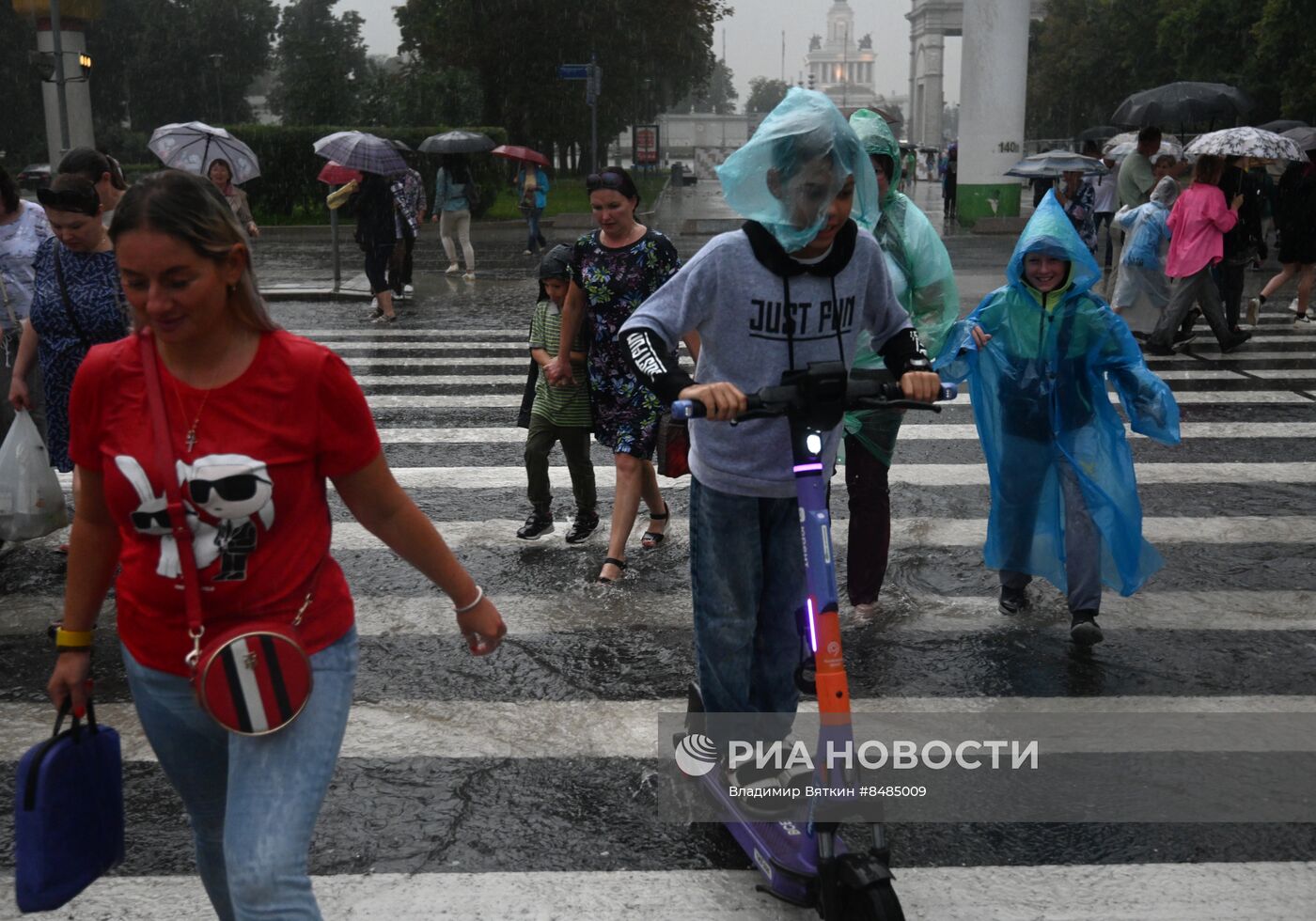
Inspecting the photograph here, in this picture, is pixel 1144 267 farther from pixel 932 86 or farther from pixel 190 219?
pixel 932 86

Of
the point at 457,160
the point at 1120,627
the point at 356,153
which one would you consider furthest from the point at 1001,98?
the point at 1120,627

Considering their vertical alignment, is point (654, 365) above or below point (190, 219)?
below

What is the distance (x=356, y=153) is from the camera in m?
14.5

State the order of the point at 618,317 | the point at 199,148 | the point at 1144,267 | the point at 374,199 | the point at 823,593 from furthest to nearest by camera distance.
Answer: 1. the point at 374,199
2. the point at 199,148
3. the point at 1144,267
4. the point at 618,317
5. the point at 823,593

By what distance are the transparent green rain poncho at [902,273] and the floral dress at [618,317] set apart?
3.13 ft

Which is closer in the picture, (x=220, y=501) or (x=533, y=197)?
(x=220, y=501)

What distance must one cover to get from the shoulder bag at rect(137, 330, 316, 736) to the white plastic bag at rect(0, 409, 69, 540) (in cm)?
357

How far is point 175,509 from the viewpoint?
2359mm

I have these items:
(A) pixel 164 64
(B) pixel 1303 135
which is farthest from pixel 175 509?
(A) pixel 164 64

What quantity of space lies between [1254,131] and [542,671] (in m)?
11.2

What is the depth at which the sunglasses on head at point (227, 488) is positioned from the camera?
2.37 meters

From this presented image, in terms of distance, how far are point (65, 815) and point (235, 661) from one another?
0.48 metres

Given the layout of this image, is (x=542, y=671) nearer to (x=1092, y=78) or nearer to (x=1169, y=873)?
(x=1169, y=873)

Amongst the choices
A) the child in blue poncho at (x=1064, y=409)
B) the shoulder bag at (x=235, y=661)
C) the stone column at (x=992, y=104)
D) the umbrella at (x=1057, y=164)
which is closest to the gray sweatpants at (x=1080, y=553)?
the child in blue poncho at (x=1064, y=409)
